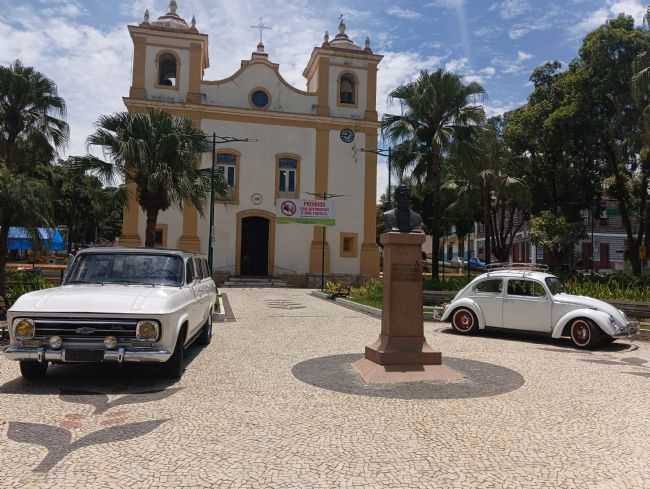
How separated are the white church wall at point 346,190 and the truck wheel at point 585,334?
2099 cm

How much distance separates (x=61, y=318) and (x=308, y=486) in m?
3.77

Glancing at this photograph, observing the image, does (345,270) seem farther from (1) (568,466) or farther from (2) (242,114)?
(1) (568,466)

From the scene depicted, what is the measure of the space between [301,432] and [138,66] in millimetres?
28416

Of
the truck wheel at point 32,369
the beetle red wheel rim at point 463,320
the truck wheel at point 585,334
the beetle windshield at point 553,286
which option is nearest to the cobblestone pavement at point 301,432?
the truck wheel at point 32,369

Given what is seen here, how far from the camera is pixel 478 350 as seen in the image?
387 inches

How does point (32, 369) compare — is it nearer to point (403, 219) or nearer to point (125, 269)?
point (125, 269)

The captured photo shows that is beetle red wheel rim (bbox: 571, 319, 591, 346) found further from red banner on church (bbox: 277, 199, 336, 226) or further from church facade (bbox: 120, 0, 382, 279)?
church facade (bbox: 120, 0, 382, 279)

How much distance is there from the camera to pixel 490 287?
11.7 m

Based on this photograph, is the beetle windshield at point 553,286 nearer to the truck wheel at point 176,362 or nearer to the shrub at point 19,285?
the truck wheel at point 176,362

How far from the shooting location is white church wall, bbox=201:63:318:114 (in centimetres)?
3038

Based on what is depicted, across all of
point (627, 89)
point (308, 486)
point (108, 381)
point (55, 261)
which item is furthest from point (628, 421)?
point (55, 261)

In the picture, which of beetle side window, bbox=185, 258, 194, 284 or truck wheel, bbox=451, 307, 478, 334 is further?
truck wheel, bbox=451, 307, 478, 334

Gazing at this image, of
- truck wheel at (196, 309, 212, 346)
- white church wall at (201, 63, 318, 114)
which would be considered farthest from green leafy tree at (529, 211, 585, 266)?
truck wheel at (196, 309, 212, 346)

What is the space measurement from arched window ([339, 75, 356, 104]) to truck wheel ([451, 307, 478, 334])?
22609 mm
